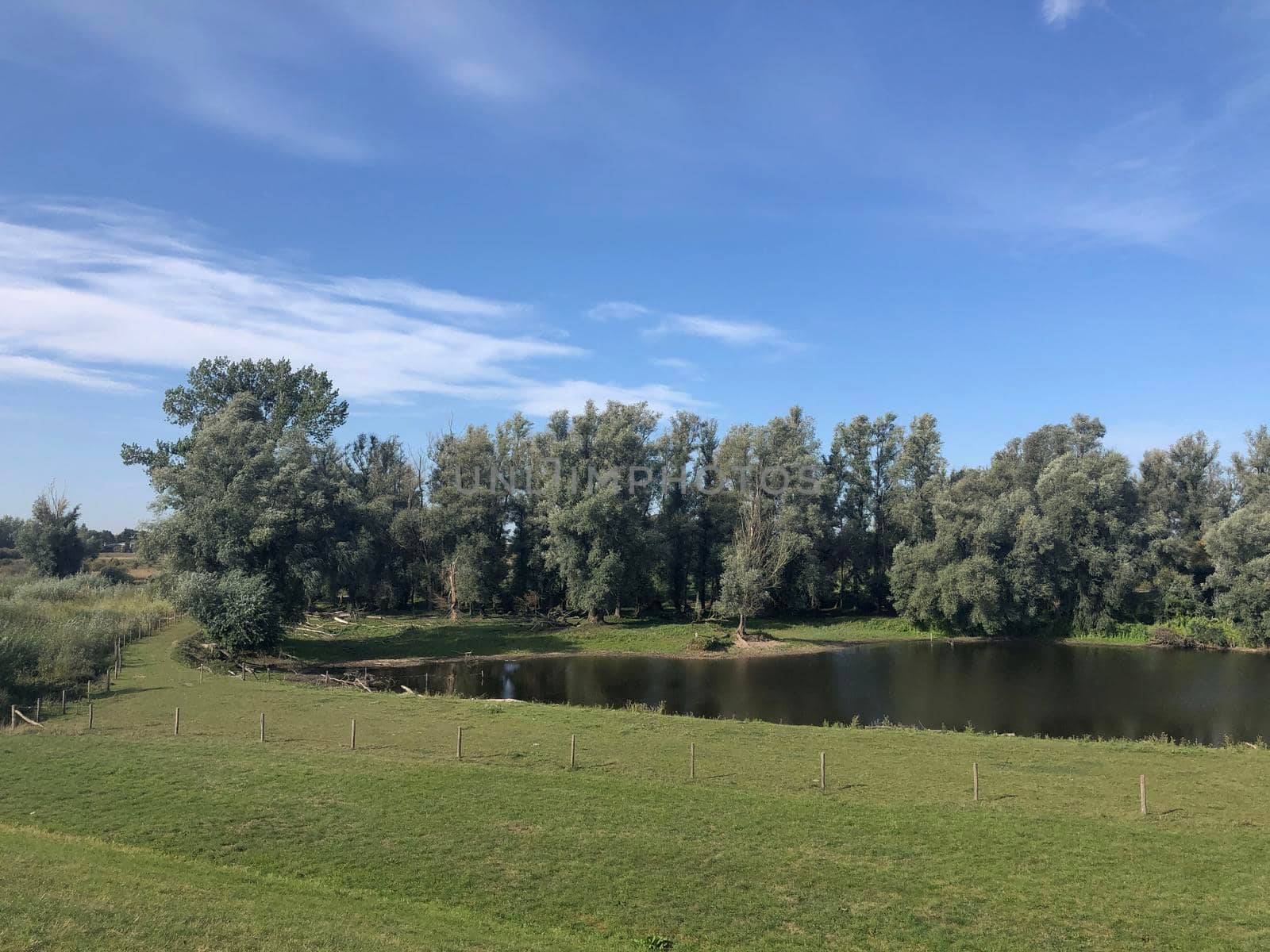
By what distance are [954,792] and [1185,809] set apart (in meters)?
5.82

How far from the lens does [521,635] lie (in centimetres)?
6694

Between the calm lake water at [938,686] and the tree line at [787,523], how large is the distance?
25.0 feet

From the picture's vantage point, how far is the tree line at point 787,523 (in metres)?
69.2

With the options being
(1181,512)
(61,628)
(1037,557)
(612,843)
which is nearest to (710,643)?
(1037,557)

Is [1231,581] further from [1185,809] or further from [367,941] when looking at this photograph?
[367,941]

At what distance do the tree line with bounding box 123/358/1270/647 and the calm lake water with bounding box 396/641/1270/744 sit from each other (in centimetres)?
762

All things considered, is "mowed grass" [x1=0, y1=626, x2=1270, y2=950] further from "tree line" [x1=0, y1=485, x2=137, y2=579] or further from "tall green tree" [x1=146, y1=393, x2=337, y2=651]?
"tree line" [x1=0, y1=485, x2=137, y2=579]

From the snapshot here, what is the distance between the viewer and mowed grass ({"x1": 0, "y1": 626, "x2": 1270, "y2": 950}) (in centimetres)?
1448

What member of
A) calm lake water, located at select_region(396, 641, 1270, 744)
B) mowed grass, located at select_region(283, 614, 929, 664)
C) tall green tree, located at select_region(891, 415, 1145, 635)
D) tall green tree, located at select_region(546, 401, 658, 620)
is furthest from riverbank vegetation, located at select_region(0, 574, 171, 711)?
tall green tree, located at select_region(891, 415, 1145, 635)

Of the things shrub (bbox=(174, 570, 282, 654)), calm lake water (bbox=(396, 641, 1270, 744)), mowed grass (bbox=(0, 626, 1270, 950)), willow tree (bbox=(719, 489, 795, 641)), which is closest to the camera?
mowed grass (bbox=(0, 626, 1270, 950))

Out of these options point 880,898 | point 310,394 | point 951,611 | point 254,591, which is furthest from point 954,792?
point 310,394

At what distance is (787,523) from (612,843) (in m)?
58.7

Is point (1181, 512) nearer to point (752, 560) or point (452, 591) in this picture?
point (752, 560)

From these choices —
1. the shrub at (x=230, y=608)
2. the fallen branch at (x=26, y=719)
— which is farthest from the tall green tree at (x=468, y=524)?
the fallen branch at (x=26, y=719)
